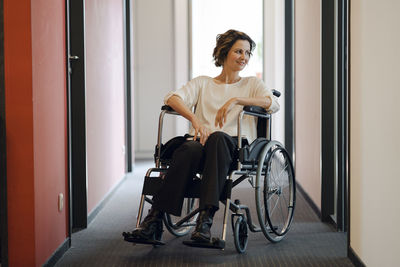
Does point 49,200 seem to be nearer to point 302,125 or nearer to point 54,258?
point 54,258

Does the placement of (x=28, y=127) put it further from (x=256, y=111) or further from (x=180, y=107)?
(x=256, y=111)

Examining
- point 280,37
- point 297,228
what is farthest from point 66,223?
point 280,37

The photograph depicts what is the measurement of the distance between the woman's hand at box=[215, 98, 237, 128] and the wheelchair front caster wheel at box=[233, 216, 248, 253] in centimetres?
45

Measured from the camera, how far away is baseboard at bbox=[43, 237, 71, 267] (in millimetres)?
2507

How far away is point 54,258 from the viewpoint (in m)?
2.59

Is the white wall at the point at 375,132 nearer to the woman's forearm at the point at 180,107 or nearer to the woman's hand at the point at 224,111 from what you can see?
the woman's hand at the point at 224,111

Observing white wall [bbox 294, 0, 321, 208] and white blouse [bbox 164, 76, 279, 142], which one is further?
white wall [bbox 294, 0, 321, 208]

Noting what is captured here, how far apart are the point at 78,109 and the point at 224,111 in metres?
0.94

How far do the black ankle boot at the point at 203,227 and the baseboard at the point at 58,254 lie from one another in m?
0.60

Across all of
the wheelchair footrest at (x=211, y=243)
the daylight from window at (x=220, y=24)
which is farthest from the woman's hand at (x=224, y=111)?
the daylight from window at (x=220, y=24)

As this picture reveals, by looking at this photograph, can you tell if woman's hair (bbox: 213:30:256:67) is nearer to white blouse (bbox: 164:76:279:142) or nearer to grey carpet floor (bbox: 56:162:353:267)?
white blouse (bbox: 164:76:279:142)

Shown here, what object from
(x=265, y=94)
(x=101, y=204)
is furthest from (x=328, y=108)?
(x=101, y=204)

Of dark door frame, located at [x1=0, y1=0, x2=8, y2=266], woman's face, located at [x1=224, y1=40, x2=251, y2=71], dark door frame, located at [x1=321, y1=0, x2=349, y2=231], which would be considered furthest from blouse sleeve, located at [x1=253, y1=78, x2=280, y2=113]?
dark door frame, located at [x1=0, y1=0, x2=8, y2=266]

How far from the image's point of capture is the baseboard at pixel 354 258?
2438 mm
